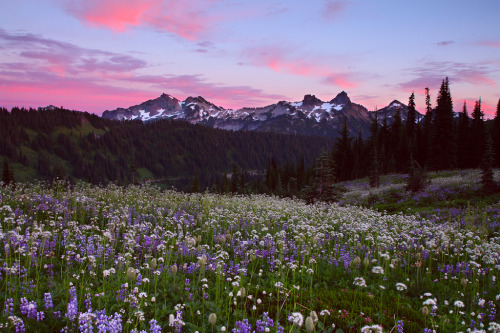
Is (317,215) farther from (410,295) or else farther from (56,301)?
(56,301)

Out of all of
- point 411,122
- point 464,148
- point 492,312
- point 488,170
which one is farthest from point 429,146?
point 492,312

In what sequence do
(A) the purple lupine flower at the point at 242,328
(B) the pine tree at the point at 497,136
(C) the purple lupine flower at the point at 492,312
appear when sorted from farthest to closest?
(B) the pine tree at the point at 497,136
(C) the purple lupine flower at the point at 492,312
(A) the purple lupine flower at the point at 242,328

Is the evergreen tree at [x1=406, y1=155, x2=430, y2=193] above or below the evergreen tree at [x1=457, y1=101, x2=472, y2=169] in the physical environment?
below

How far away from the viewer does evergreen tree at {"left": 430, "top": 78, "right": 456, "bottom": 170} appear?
57.2m

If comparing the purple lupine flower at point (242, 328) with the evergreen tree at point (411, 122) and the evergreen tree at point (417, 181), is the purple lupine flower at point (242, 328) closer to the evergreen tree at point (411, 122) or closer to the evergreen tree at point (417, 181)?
the evergreen tree at point (417, 181)

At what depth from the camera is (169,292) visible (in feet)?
17.4

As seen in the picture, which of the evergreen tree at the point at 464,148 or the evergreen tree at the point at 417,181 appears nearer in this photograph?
the evergreen tree at the point at 417,181

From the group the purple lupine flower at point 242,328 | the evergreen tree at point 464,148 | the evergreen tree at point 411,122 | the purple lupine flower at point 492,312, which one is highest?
the evergreen tree at point 411,122

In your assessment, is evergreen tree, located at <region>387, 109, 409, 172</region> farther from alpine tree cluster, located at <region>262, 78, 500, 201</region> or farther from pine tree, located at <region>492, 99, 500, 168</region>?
pine tree, located at <region>492, 99, 500, 168</region>

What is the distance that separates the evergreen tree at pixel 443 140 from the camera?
57.2m

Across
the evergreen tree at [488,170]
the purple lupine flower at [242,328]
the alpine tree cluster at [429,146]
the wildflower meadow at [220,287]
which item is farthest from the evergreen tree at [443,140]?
the purple lupine flower at [242,328]

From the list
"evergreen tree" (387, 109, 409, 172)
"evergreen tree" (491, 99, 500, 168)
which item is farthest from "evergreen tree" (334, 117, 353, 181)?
"evergreen tree" (491, 99, 500, 168)

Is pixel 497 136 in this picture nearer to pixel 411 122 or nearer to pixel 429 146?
pixel 429 146

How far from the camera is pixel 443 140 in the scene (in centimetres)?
5778
